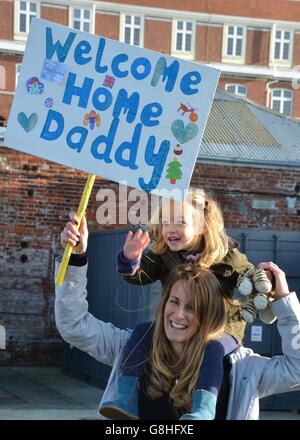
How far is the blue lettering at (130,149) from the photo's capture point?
4352 mm

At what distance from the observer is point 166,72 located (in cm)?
436

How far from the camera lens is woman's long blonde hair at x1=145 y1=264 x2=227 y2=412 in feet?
12.4

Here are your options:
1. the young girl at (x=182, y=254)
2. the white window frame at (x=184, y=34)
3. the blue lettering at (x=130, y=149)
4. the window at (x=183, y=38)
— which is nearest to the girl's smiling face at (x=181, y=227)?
the young girl at (x=182, y=254)

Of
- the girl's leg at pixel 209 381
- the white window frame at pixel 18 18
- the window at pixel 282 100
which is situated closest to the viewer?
the girl's leg at pixel 209 381

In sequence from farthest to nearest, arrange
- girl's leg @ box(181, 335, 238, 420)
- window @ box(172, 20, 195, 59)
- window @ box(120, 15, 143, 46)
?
1. window @ box(172, 20, 195, 59)
2. window @ box(120, 15, 143, 46)
3. girl's leg @ box(181, 335, 238, 420)

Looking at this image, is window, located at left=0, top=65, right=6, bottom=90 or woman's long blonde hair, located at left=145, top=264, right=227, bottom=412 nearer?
woman's long blonde hair, located at left=145, top=264, right=227, bottom=412

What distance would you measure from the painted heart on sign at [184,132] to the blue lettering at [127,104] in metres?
0.19

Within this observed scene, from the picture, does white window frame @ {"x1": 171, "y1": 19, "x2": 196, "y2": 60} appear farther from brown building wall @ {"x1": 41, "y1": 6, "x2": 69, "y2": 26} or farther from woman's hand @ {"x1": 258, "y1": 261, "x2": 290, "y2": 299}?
woman's hand @ {"x1": 258, "y1": 261, "x2": 290, "y2": 299}

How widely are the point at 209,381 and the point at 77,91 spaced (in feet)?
4.81

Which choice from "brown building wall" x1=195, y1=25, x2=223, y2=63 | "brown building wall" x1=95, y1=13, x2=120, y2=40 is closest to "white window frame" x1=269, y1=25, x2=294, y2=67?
"brown building wall" x1=195, y1=25, x2=223, y2=63

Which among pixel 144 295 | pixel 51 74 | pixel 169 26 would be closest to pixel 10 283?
pixel 144 295

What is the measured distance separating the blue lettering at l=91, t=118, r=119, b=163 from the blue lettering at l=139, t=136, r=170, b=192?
0.16 metres

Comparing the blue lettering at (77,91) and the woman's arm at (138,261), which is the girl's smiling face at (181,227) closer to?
the woman's arm at (138,261)

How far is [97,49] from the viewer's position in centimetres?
448
